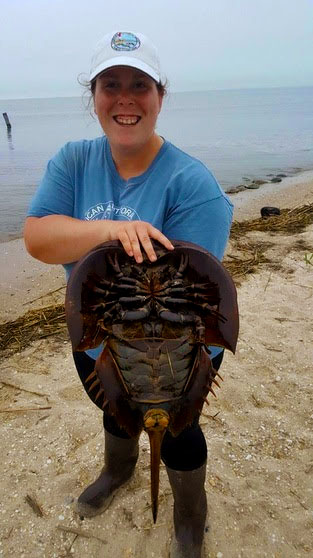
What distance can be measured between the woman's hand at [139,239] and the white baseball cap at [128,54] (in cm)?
64

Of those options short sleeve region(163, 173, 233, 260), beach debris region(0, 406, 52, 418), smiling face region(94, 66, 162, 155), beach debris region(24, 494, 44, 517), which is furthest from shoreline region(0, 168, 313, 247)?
short sleeve region(163, 173, 233, 260)

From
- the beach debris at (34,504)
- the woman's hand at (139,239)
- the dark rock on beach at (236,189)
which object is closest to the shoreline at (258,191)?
the dark rock on beach at (236,189)

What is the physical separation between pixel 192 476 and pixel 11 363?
200cm

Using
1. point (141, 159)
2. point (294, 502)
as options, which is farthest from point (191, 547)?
point (141, 159)

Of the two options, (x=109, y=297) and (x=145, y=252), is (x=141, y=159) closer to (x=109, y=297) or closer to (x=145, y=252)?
(x=145, y=252)

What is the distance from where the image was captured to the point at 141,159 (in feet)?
5.90

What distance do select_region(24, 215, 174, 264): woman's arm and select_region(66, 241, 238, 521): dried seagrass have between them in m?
0.05

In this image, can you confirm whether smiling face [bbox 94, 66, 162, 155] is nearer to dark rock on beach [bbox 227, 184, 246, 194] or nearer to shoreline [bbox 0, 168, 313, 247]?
shoreline [bbox 0, 168, 313, 247]

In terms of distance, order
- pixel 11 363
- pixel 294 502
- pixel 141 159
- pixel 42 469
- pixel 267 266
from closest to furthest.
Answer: pixel 141 159, pixel 294 502, pixel 42 469, pixel 11 363, pixel 267 266

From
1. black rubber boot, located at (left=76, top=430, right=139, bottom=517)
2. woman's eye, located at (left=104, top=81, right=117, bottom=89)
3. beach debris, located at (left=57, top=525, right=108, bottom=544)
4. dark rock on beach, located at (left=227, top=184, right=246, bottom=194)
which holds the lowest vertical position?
dark rock on beach, located at (left=227, top=184, right=246, bottom=194)

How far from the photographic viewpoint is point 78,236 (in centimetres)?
162

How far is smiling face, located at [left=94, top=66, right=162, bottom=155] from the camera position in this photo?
1.73m

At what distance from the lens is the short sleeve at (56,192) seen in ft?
5.94

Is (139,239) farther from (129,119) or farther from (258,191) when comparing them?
(258,191)
